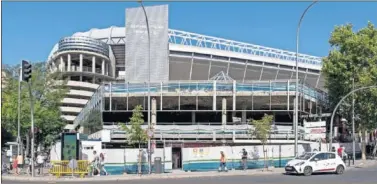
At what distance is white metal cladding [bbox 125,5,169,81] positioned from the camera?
92250 millimetres

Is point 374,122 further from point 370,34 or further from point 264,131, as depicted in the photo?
point 264,131

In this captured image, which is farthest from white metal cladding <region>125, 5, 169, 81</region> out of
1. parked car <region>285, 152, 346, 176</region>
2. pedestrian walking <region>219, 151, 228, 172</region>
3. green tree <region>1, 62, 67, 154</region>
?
parked car <region>285, 152, 346, 176</region>

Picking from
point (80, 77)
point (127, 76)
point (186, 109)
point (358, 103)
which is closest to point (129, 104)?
point (186, 109)

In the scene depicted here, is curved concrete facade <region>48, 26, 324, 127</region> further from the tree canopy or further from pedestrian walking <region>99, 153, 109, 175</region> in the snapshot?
pedestrian walking <region>99, 153, 109, 175</region>

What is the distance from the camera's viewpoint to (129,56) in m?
93.5

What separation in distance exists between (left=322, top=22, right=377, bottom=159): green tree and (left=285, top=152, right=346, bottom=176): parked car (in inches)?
911

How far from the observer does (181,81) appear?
197 ft

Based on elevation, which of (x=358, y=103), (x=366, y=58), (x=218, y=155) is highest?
(x=366, y=58)

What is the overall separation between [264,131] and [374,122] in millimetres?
20304

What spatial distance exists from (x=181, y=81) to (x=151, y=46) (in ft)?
111

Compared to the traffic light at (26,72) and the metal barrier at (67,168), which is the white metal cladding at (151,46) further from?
the traffic light at (26,72)

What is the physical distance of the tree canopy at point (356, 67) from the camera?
172 ft

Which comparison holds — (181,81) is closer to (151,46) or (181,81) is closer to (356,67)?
(356,67)

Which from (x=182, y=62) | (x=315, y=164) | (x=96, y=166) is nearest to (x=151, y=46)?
(x=182, y=62)
